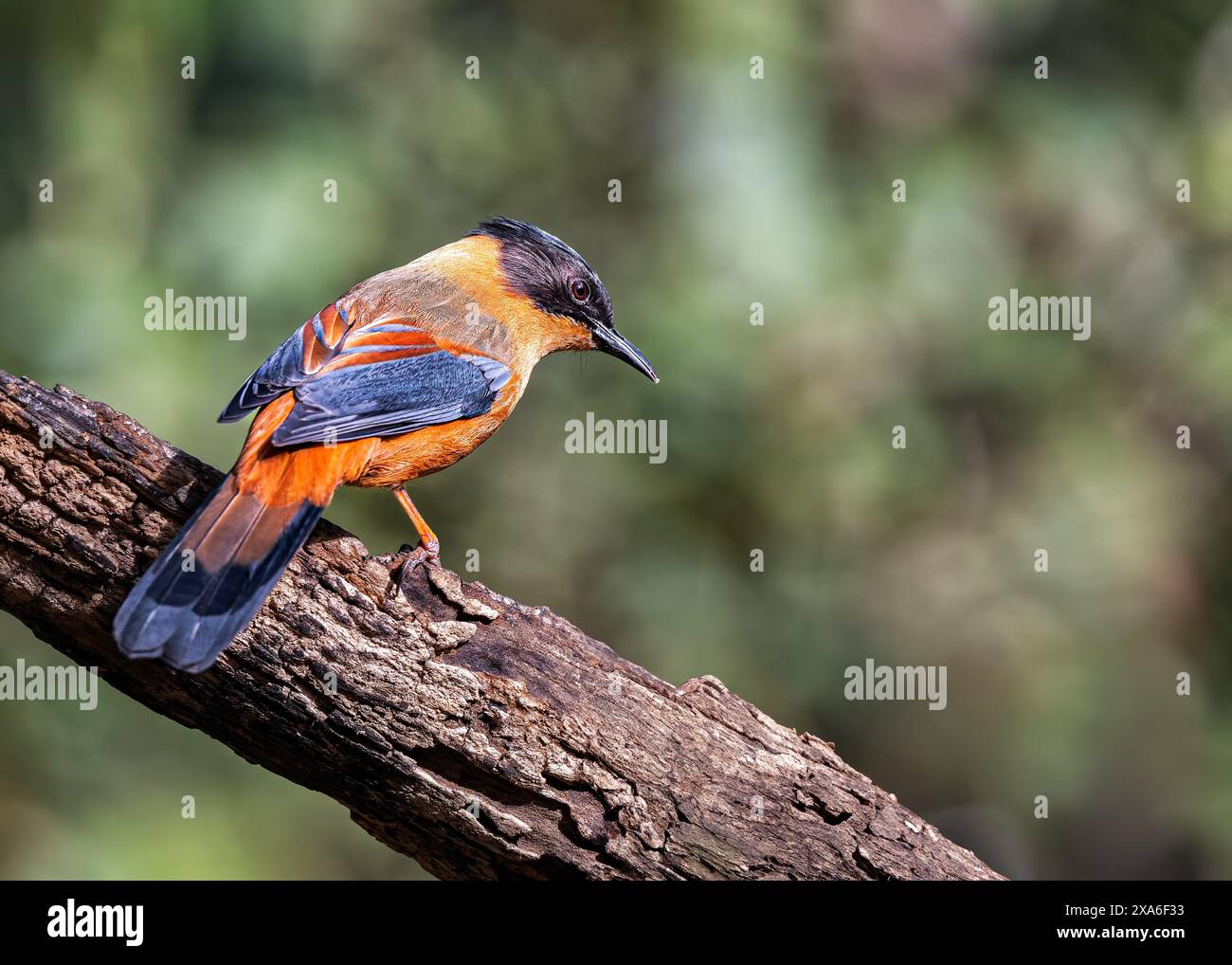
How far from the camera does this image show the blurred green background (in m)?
5.67

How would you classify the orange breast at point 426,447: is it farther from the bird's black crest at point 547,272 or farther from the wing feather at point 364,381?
the bird's black crest at point 547,272

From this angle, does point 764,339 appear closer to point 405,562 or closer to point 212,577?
point 405,562

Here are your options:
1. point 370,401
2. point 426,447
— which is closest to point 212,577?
point 370,401

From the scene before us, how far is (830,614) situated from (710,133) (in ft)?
7.74

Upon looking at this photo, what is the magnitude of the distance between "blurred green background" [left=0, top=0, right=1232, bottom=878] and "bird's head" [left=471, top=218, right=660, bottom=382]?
0.93 metres

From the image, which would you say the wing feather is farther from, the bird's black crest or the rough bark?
the bird's black crest

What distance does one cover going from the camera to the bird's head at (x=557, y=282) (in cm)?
486

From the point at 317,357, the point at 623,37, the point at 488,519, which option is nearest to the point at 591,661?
the point at 317,357

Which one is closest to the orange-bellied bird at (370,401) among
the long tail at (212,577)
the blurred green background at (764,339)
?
the long tail at (212,577)

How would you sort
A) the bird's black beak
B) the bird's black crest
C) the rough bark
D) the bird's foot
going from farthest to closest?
1. the bird's black beak
2. the bird's black crest
3. the bird's foot
4. the rough bark

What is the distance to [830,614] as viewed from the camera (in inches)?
250

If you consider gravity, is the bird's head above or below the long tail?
above

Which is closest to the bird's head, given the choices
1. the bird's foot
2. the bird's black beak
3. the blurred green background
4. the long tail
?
the bird's black beak
